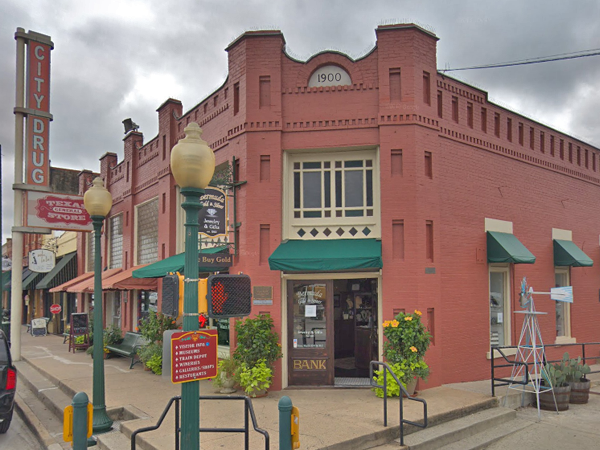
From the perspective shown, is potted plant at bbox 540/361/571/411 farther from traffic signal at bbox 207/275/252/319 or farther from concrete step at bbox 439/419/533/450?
traffic signal at bbox 207/275/252/319

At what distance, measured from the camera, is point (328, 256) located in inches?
391

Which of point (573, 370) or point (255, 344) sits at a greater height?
point (255, 344)

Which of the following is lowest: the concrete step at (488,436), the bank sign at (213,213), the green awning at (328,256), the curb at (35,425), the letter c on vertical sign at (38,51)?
the curb at (35,425)

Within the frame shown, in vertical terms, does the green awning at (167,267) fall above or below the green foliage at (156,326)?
above

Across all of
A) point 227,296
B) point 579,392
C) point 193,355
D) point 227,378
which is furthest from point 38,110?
point 579,392

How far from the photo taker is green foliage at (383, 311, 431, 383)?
30.2 feet

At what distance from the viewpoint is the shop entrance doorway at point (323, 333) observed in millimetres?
10461

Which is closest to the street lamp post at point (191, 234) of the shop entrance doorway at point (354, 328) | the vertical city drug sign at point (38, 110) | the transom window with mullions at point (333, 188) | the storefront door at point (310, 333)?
the storefront door at point (310, 333)

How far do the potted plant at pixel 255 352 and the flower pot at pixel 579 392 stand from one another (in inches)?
238

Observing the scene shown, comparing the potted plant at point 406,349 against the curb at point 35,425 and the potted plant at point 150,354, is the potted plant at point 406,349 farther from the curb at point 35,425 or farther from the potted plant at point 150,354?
the potted plant at point 150,354

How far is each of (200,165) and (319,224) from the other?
21.0 feet

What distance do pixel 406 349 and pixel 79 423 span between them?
5814mm

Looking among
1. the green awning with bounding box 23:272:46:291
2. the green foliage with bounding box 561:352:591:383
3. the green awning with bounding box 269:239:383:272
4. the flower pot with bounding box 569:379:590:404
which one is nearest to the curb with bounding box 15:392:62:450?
the green awning with bounding box 269:239:383:272

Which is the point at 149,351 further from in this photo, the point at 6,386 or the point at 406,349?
Answer: the point at 406,349
